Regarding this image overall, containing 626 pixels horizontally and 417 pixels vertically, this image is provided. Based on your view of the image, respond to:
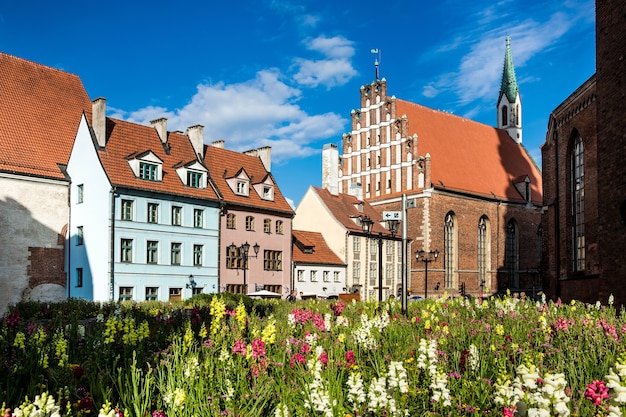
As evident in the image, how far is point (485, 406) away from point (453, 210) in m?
52.7

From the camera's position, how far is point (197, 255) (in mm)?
39594

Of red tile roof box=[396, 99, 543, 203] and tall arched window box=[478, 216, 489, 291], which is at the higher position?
red tile roof box=[396, 99, 543, 203]

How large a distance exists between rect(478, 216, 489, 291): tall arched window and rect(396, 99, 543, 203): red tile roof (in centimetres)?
307

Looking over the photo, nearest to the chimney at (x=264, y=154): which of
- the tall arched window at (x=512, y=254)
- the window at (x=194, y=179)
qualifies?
the window at (x=194, y=179)

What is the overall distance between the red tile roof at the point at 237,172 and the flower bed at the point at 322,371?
105 feet

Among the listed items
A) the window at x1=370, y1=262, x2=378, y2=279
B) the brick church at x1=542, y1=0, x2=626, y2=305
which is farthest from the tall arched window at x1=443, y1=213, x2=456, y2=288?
the brick church at x1=542, y1=0, x2=626, y2=305

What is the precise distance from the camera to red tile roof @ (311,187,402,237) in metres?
51.1

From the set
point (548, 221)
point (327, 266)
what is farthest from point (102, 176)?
point (548, 221)

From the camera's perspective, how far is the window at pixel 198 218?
3966cm

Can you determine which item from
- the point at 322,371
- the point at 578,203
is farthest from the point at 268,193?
the point at 322,371

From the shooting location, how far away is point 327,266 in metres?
48.2

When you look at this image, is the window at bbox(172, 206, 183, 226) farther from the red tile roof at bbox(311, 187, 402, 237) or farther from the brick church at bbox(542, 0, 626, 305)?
the brick church at bbox(542, 0, 626, 305)

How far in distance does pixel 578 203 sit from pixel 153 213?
23.5 meters

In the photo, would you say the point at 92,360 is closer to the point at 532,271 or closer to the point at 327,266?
the point at 327,266
